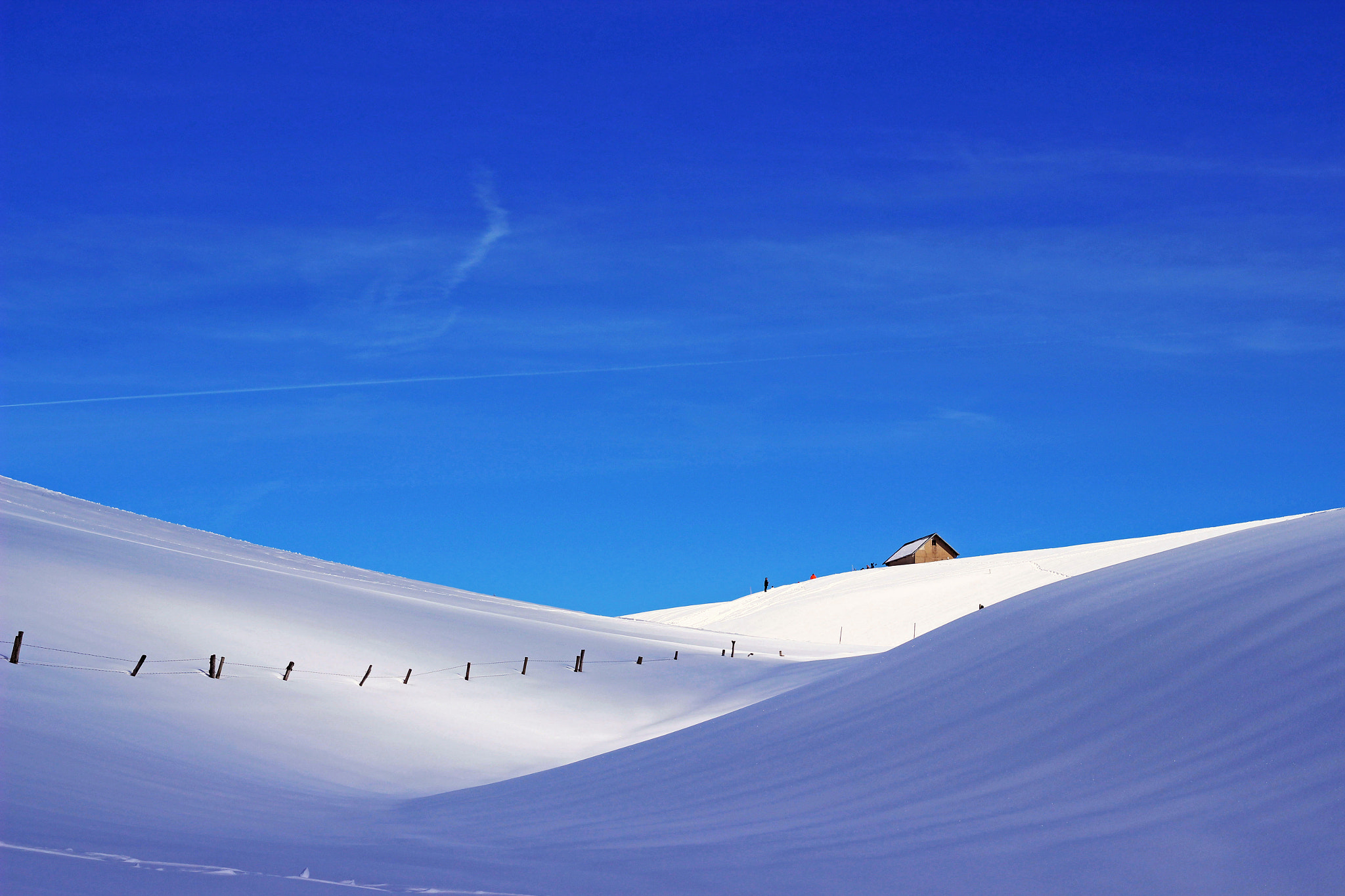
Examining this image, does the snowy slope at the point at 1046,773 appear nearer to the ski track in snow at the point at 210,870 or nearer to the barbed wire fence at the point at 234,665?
the ski track in snow at the point at 210,870

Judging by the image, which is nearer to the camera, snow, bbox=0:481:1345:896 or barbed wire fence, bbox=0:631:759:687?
snow, bbox=0:481:1345:896

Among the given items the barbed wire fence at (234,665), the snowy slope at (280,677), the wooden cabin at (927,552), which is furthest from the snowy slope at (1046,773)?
the wooden cabin at (927,552)

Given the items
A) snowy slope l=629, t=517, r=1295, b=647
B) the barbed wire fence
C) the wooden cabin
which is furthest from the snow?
the wooden cabin

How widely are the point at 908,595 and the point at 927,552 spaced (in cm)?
1853

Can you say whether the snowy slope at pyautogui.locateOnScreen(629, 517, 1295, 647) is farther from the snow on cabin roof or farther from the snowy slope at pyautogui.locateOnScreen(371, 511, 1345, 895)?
the snowy slope at pyautogui.locateOnScreen(371, 511, 1345, 895)

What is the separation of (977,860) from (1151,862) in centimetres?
98

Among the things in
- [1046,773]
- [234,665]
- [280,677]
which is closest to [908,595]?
[280,677]

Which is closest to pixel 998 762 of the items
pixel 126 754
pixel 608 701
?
pixel 126 754

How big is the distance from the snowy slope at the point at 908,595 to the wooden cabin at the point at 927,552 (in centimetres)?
690

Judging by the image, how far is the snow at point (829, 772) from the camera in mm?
5723

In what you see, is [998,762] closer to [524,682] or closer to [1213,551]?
[1213,551]

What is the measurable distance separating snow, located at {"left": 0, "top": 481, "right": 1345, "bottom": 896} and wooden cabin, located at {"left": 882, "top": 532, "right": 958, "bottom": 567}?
53.4 m

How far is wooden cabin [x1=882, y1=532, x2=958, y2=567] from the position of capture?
69438mm

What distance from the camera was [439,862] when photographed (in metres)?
7.03
